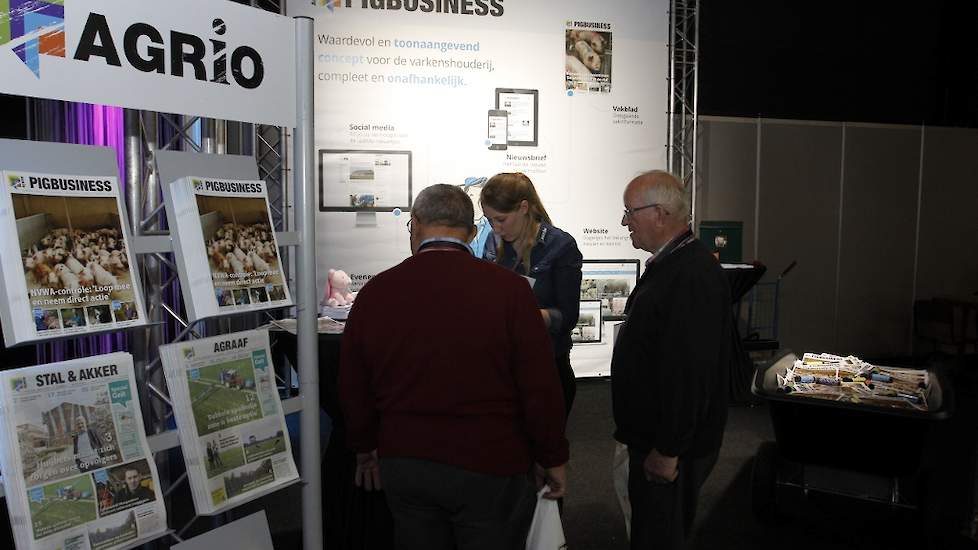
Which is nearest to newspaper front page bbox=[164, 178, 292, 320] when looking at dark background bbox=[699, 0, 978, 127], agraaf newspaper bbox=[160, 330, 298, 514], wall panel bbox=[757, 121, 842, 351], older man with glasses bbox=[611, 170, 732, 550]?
agraaf newspaper bbox=[160, 330, 298, 514]

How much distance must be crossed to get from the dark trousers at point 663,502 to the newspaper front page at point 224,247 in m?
1.08

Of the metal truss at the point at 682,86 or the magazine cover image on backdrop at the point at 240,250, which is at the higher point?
the metal truss at the point at 682,86

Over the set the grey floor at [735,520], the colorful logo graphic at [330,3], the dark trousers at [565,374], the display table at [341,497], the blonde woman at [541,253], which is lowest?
the grey floor at [735,520]

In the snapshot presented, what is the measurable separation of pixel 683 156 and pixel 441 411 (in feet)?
15.1

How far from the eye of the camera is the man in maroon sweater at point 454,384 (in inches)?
61.8

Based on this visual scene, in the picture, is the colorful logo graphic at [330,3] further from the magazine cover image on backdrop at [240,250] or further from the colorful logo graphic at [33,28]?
the colorful logo graphic at [33,28]

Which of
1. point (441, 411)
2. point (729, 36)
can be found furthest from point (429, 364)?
point (729, 36)

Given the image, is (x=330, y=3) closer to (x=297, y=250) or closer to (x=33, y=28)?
(x=297, y=250)

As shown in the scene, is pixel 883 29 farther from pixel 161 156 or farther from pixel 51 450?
pixel 51 450

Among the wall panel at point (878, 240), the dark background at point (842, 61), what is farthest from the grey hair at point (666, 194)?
the wall panel at point (878, 240)

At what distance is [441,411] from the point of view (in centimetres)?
158

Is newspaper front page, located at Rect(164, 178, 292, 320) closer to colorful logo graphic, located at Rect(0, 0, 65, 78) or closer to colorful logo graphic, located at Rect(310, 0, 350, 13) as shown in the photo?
colorful logo graphic, located at Rect(0, 0, 65, 78)

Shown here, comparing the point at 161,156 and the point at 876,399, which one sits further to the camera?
the point at 876,399

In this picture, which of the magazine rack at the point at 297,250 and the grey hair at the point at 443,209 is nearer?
the grey hair at the point at 443,209
